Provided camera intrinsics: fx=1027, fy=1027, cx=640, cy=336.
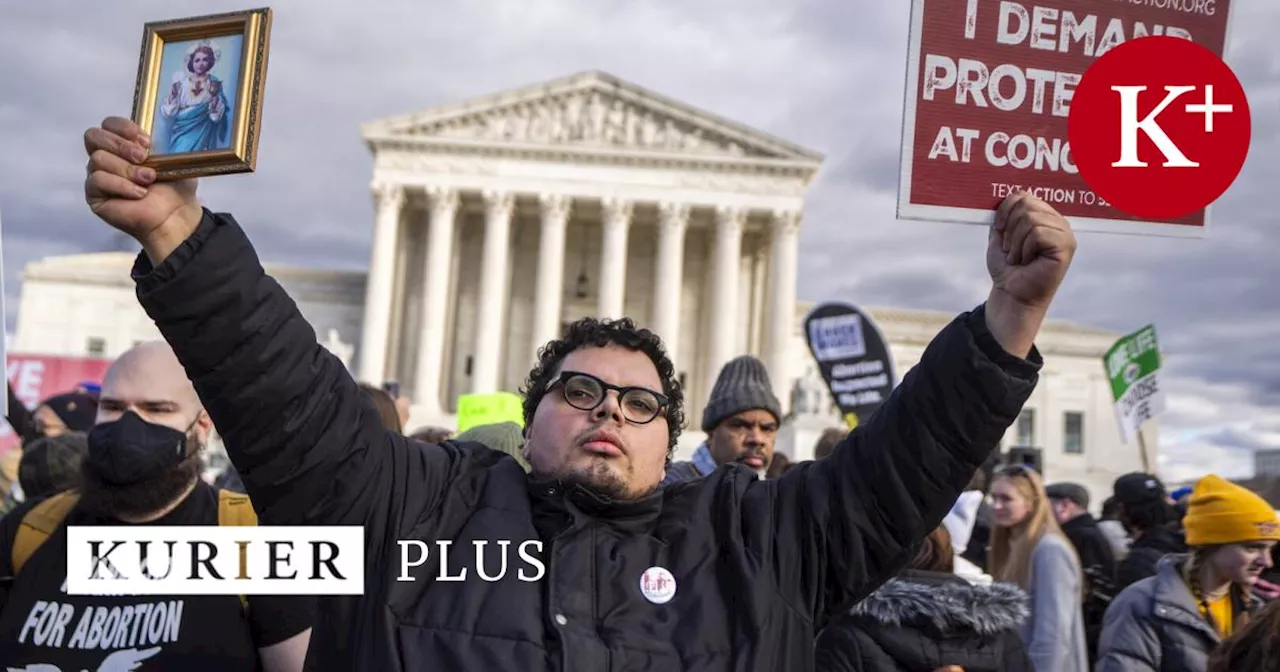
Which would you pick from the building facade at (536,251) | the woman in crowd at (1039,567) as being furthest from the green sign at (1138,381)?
the building facade at (536,251)

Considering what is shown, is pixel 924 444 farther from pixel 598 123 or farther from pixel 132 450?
pixel 598 123

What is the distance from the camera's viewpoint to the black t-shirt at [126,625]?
114 inches

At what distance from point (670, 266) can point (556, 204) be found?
225 inches

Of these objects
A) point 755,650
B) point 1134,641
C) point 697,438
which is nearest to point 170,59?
point 755,650

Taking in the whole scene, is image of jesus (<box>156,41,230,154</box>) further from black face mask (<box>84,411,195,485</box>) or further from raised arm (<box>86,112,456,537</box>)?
black face mask (<box>84,411,195,485</box>)

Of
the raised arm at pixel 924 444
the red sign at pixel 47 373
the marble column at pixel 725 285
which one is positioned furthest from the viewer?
the marble column at pixel 725 285

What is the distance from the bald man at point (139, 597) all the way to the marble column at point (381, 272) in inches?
1643

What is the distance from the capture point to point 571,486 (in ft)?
7.70

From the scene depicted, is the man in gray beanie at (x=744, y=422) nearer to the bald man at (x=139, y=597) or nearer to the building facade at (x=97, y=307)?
the bald man at (x=139, y=597)

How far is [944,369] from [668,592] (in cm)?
79

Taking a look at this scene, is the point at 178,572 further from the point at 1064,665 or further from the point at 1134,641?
the point at 1064,665

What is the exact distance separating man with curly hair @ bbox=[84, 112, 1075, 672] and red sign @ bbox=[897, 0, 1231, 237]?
0.22 m

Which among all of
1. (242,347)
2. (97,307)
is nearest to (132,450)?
(242,347)

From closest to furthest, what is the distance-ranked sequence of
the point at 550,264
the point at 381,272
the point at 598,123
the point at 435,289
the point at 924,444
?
the point at 924,444
the point at 435,289
the point at 381,272
the point at 550,264
the point at 598,123
